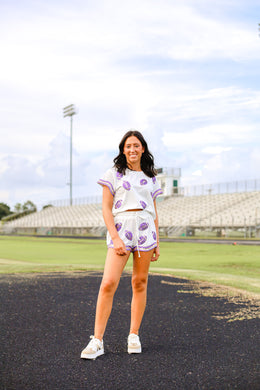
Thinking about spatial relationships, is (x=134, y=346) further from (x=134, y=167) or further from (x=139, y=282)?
(x=134, y=167)

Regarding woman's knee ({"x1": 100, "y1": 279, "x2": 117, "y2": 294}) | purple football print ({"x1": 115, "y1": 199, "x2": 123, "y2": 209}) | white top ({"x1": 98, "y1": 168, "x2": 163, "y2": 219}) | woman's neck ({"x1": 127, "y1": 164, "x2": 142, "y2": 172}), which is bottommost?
woman's knee ({"x1": 100, "y1": 279, "x2": 117, "y2": 294})

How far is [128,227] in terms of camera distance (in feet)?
12.9

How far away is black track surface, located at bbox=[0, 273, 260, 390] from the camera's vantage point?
10.7 ft

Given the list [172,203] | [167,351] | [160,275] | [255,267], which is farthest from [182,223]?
[167,351]

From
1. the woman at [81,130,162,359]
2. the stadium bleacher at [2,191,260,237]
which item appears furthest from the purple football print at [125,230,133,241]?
the stadium bleacher at [2,191,260,237]

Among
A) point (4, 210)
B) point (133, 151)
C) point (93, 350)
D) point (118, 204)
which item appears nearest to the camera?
point (93, 350)

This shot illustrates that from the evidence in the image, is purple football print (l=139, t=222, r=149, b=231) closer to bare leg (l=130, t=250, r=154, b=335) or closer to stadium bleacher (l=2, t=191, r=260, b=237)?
bare leg (l=130, t=250, r=154, b=335)

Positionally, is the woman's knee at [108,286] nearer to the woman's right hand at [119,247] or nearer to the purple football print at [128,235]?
the woman's right hand at [119,247]

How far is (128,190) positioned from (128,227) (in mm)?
371

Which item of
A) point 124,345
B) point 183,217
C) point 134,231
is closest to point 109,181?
point 134,231

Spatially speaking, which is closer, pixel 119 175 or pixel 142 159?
pixel 119 175

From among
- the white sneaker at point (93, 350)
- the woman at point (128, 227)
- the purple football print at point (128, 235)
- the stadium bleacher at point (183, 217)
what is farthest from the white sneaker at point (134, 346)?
the stadium bleacher at point (183, 217)

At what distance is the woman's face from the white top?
0.11 meters

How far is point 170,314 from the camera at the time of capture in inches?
229
